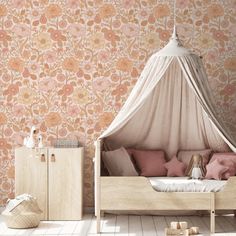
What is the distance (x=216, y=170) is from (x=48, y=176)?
1.82m

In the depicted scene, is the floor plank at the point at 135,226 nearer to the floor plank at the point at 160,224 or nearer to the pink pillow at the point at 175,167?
the floor plank at the point at 160,224

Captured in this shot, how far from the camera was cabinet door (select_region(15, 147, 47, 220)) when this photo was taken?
21.6 ft

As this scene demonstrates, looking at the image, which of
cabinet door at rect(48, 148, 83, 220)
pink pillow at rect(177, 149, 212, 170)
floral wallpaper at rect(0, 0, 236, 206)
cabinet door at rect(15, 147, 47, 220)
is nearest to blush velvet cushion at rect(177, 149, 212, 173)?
pink pillow at rect(177, 149, 212, 170)

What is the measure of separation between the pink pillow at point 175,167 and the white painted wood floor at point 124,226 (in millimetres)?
513

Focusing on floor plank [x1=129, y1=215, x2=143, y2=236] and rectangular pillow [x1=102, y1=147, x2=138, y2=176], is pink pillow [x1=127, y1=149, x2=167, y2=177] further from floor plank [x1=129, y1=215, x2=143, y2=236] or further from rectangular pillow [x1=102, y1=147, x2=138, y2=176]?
floor plank [x1=129, y1=215, x2=143, y2=236]

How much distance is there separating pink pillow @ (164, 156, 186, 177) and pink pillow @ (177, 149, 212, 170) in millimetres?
108

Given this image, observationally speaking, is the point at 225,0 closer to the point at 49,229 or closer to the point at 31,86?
the point at 31,86

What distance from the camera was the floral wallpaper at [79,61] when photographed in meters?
7.01

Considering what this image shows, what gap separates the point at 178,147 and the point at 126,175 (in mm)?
789

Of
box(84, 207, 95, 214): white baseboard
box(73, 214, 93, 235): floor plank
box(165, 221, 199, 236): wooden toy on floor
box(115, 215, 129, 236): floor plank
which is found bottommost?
box(73, 214, 93, 235): floor plank

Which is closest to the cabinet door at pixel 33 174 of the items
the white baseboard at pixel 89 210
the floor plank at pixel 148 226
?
the white baseboard at pixel 89 210

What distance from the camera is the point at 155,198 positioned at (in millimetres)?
5832

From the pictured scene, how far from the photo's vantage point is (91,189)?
23.2ft

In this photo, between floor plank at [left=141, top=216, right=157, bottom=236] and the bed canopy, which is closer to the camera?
floor plank at [left=141, top=216, right=157, bottom=236]
